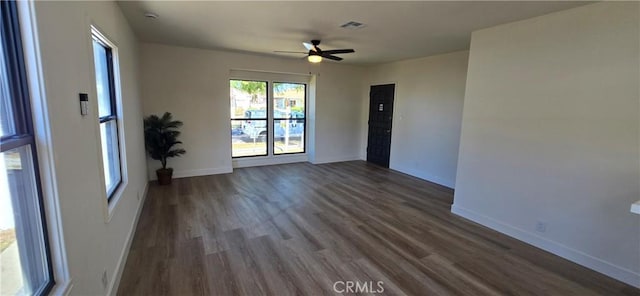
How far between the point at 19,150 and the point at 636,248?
438 cm

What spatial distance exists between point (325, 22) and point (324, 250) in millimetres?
2659

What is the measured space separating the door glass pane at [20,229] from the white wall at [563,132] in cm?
414

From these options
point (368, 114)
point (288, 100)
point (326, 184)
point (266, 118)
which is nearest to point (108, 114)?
point (326, 184)

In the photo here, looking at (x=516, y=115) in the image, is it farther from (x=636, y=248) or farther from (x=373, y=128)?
(x=373, y=128)

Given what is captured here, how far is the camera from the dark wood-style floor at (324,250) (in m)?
2.40

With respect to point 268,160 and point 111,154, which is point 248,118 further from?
point 111,154

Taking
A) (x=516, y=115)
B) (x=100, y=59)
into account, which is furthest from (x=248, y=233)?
(x=516, y=115)

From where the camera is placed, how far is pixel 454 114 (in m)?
5.17

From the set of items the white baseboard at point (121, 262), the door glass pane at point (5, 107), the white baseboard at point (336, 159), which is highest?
the door glass pane at point (5, 107)

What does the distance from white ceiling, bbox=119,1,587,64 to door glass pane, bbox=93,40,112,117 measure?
2.50 feet

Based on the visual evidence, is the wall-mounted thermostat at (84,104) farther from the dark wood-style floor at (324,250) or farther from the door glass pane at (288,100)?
the door glass pane at (288,100)

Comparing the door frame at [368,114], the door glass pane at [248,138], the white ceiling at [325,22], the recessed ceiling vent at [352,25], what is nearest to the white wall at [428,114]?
the door frame at [368,114]

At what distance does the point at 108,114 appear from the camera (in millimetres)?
2588

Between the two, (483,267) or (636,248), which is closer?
(636,248)
